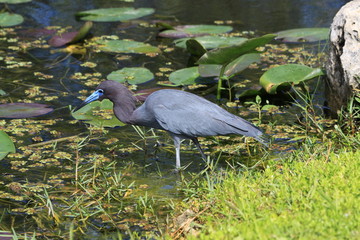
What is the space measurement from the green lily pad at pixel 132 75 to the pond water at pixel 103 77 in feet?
0.32

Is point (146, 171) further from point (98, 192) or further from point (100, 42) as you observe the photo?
point (100, 42)

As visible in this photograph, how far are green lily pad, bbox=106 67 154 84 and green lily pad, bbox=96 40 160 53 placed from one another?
0.77 meters

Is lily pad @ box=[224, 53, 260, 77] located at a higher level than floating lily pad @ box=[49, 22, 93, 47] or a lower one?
higher

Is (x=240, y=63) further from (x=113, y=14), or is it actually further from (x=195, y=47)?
(x=113, y=14)

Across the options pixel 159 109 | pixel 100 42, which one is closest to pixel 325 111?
pixel 159 109

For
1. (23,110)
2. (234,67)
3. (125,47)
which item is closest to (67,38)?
(125,47)

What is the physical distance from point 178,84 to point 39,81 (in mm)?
1638

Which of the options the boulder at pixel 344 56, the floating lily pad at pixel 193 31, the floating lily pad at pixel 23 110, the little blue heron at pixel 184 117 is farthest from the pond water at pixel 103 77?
the boulder at pixel 344 56

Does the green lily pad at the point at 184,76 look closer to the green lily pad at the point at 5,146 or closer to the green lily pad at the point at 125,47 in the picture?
the green lily pad at the point at 125,47

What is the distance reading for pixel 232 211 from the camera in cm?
375

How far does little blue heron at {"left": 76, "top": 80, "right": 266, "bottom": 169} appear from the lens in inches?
198

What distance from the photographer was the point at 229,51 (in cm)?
587

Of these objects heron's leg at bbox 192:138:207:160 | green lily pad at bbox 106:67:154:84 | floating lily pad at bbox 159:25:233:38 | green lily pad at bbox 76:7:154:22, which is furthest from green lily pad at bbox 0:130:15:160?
green lily pad at bbox 76:7:154:22

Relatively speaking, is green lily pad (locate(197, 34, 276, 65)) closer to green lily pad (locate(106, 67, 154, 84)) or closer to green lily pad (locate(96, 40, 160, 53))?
green lily pad (locate(106, 67, 154, 84))
